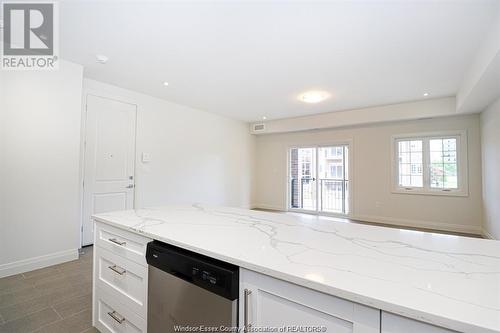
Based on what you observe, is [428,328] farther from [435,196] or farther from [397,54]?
[435,196]

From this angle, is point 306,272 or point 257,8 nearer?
point 306,272

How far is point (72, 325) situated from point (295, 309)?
1.95m

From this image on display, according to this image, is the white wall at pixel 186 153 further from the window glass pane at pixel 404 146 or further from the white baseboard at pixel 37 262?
the window glass pane at pixel 404 146

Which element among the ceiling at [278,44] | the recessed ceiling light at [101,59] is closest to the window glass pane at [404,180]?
the ceiling at [278,44]

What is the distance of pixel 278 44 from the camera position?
2.62 m

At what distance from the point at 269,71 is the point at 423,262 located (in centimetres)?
302

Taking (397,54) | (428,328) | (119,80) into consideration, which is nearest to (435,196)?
(397,54)

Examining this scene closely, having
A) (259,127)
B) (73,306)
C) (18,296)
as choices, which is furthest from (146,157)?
(259,127)

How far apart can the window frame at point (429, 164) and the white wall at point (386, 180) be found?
0.08 m

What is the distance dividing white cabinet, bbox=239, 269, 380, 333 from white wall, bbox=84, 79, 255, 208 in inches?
152

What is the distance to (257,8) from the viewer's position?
2.06m

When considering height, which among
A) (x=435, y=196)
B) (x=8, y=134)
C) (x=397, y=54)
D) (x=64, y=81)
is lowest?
(x=435, y=196)

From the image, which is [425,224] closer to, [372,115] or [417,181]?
[417,181]

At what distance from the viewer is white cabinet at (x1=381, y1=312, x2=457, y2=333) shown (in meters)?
0.62
